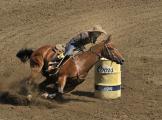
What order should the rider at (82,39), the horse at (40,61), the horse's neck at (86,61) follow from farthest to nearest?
the horse at (40,61) < the horse's neck at (86,61) < the rider at (82,39)

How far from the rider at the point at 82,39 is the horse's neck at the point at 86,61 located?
0.78 ft

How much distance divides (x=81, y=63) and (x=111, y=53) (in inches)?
26.8


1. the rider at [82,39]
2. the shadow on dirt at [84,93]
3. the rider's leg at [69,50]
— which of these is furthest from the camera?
the shadow on dirt at [84,93]

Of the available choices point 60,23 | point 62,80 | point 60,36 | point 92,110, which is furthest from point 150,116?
point 60,23

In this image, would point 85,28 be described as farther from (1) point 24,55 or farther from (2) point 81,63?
(2) point 81,63

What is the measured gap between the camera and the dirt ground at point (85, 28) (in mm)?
12383

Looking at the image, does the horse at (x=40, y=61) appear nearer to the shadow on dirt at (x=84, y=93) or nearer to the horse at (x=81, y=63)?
the horse at (x=81, y=63)

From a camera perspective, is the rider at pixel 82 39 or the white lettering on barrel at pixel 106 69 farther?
the white lettering on barrel at pixel 106 69

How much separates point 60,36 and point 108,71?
6.04 metres

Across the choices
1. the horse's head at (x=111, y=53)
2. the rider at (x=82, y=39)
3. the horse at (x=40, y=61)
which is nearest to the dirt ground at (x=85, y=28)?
the horse at (x=40, y=61)

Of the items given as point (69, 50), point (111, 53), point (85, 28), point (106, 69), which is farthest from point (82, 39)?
point (85, 28)

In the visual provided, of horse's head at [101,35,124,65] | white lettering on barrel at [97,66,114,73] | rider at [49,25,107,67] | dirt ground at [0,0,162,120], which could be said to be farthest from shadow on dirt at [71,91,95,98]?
horse's head at [101,35,124,65]

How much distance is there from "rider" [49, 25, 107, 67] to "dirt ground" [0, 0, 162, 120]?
3.73 feet

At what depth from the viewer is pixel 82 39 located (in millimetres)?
13016
